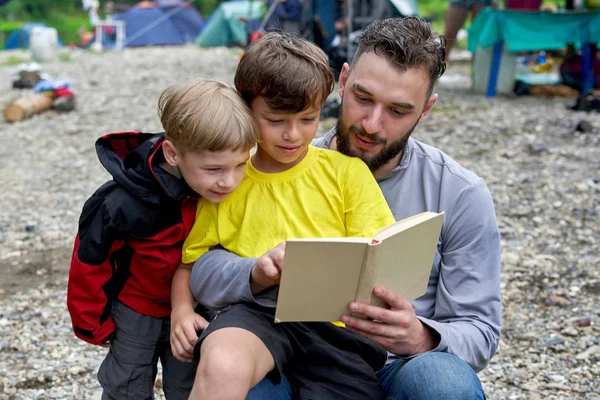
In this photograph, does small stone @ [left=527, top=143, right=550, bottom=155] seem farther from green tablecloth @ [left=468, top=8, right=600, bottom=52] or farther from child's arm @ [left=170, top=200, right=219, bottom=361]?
child's arm @ [left=170, top=200, right=219, bottom=361]

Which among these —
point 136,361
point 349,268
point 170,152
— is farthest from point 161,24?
point 349,268

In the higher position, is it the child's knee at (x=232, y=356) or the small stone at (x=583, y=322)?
the child's knee at (x=232, y=356)

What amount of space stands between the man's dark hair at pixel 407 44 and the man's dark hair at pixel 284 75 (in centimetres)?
29

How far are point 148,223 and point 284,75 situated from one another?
67 centimetres

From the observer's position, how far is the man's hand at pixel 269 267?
2.05 metres

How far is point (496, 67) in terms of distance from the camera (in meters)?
10.3

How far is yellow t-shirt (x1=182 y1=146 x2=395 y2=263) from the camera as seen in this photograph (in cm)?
230

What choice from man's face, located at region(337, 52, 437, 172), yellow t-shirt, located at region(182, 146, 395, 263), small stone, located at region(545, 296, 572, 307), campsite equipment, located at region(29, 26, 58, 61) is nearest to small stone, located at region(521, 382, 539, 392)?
small stone, located at region(545, 296, 572, 307)

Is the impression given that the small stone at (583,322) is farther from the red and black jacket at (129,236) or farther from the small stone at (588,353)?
the red and black jacket at (129,236)

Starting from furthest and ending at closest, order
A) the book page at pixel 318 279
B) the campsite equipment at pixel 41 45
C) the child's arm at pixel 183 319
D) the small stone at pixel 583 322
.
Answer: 1. the campsite equipment at pixel 41 45
2. the small stone at pixel 583 322
3. the child's arm at pixel 183 319
4. the book page at pixel 318 279

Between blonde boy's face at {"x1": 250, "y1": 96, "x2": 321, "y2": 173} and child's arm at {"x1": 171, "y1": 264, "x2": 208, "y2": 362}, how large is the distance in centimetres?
51

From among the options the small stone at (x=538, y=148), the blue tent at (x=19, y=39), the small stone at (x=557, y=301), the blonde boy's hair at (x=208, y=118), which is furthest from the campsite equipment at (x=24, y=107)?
the blue tent at (x=19, y=39)

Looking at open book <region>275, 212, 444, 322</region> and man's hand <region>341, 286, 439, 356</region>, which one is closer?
open book <region>275, 212, 444, 322</region>

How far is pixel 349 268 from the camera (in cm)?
199
